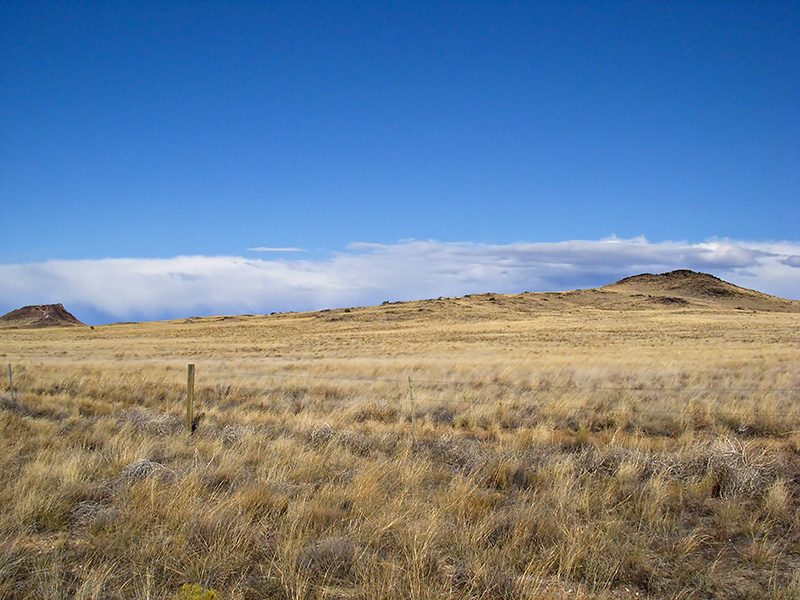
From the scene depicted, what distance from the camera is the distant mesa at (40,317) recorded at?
110 meters

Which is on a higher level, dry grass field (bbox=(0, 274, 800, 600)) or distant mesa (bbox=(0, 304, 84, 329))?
distant mesa (bbox=(0, 304, 84, 329))

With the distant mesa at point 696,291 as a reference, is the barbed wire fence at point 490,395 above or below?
below

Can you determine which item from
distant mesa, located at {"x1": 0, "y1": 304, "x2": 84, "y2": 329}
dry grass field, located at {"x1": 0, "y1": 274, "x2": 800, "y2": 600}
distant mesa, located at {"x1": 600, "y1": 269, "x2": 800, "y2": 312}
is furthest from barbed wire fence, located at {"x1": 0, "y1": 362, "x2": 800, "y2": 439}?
distant mesa, located at {"x1": 0, "y1": 304, "x2": 84, "y2": 329}

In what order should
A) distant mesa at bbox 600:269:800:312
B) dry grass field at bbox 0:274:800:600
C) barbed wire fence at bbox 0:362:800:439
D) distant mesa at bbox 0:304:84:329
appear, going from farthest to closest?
distant mesa at bbox 0:304:84:329 → distant mesa at bbox 600:269:800:312 → barbed wire fence at bbox 0:362:800:439 → dry grass field at bbox 0:274:800:600

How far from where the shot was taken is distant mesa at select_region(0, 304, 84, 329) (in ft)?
363

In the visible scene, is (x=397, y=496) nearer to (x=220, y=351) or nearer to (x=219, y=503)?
(x=219, y=503)

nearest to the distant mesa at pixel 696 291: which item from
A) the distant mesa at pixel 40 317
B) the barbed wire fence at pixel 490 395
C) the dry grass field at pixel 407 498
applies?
the barbed wire fence at pixel 490 395

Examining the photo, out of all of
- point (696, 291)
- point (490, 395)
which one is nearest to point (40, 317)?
point (490, 395)

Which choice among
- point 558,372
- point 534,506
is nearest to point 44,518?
point 534,506

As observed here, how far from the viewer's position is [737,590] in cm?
436

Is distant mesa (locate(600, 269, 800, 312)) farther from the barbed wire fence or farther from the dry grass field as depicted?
the dry grass field

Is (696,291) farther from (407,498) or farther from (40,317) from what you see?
(40,317)

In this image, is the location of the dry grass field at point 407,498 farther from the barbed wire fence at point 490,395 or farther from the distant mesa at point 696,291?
the distant mesa at point 696,291

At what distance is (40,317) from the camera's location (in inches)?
4520
